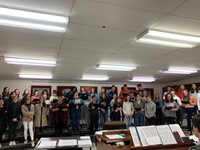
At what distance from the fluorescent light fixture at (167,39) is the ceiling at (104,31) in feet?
0.45

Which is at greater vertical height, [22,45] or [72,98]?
[22,45]

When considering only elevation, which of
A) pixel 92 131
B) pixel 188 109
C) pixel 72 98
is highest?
pixel 72 98

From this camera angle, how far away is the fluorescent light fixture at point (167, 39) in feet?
10.8

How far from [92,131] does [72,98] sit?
1.36m

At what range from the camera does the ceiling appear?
2350mm

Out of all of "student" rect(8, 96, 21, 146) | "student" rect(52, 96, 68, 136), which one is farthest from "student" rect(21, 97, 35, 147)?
"student" rect(52, 96, 68, 136)

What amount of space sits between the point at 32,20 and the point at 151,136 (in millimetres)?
2423

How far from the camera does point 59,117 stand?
5641 millimetres

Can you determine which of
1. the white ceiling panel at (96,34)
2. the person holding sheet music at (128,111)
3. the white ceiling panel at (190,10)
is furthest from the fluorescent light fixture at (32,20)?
the person holding sheet music at (128,111)

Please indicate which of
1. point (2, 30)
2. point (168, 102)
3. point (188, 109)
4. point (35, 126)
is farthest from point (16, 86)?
point (188, 109)

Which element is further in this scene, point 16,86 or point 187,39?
point 16,86

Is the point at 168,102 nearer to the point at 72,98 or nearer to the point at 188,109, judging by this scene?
the point at 188,109

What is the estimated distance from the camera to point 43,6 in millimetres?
2330

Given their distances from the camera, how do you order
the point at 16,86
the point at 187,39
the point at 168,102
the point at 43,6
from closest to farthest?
the point at 43,6, the point at 187,39, the point at 168,102, the point at 16,86
